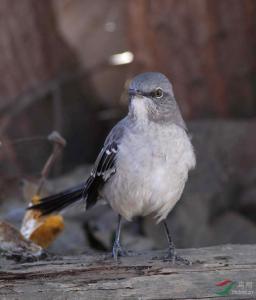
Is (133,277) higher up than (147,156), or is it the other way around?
(147,156)

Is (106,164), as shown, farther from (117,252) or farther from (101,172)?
(117,252)

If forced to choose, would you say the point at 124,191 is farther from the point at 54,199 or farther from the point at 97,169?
the point at 54,199

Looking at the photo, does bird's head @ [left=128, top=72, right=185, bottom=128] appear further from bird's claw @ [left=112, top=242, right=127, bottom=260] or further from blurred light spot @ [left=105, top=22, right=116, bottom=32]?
blurred light spot @ [left=105, top=22, right=116, bottom=32]

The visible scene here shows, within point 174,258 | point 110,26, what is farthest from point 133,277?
point 110,26

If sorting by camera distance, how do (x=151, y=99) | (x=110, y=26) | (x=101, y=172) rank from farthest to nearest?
1. (x=110, y=26)
2. (x=101, y=172)
3. (x=151, y=99)

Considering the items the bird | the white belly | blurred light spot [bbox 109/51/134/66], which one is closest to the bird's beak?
the bird

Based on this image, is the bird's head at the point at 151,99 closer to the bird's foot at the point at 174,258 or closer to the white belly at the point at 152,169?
the white belly at the point at 152,169

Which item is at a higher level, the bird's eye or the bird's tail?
the bird's eye

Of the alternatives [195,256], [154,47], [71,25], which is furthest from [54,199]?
[71,25]
